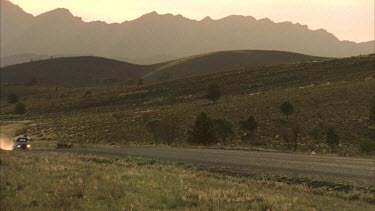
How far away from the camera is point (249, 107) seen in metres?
65.6

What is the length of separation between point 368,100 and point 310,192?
162 ft

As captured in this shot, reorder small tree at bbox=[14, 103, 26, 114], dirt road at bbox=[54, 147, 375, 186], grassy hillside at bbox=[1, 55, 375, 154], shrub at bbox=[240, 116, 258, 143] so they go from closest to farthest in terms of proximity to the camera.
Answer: dirt road at bbox=[54, 147, 375, 186]
shrub at bbox=[240, 116, 258, 143]
grassy hillside at bbox=[1, 55, 375, 154]
small tree at bbox=[14, 103, 26, 114]

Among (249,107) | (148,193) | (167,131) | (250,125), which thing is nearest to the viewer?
(148,193)

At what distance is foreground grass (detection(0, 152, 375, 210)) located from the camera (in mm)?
11531

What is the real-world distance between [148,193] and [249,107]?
5353cm

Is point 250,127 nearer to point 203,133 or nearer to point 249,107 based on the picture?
point 203,133

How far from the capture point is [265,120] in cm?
5700

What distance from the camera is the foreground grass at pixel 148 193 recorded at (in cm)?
1153

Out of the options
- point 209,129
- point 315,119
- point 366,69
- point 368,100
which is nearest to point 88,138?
point 209,129

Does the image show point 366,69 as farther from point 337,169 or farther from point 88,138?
point 337,169

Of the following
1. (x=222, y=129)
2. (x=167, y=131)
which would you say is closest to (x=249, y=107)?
(x=167, y=131)

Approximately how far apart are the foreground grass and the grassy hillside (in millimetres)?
25314

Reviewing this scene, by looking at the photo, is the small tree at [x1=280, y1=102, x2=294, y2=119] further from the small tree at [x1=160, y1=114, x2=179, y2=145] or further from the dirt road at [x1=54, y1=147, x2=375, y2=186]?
the dirt road at [x1=54, y1=147, x2=375, y2=186]

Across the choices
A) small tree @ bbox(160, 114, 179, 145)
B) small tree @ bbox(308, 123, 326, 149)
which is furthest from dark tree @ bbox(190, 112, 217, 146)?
small tree @ bbox(308, 123, 326, 149)
